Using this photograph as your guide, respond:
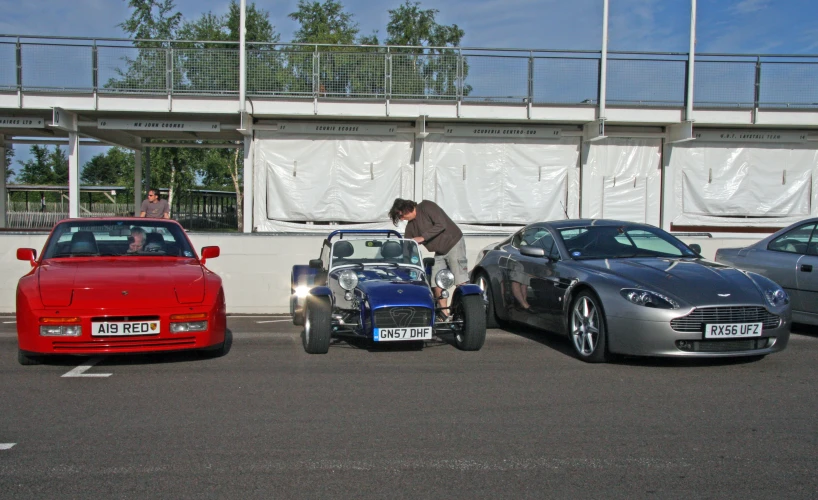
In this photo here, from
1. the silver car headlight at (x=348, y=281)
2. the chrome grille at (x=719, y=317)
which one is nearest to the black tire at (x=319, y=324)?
the silver car headlight at (x=348, y=281)

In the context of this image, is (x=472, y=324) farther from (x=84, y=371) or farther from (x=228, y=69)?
(x=228, y=69)

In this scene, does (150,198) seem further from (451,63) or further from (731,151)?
(731,151)


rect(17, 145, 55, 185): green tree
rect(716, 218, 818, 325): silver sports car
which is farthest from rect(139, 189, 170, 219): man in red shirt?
rect(17, 145, 55, 185): green tree

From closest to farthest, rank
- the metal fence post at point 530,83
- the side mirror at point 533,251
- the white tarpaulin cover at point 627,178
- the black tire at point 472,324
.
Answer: the black tire at point 472,324, the side mirror at point 533,251, the metal fence post at point 530,83, the white tarpaulin cover at point 627,178

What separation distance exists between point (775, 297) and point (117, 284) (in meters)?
6.08

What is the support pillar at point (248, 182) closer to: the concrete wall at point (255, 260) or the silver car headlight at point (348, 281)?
the concrete wall at point (255, 260)

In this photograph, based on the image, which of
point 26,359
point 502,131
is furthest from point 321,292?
point 502,131

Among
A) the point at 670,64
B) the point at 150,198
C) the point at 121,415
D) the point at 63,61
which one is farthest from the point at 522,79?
the point at 121,415

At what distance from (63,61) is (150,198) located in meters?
4.48

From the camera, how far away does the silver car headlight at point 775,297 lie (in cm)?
677

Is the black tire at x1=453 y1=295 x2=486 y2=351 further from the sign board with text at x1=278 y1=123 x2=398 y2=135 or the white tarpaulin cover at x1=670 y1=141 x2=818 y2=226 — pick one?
the white tarpaulin cover at x1=670 y1=141 x2=818 y2=226

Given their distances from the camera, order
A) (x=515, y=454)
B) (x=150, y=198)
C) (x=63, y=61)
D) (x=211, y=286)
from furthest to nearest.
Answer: (x=63, y=61) < (x=150, y=198) < (x=211, y=286) < (x=515, y=454)

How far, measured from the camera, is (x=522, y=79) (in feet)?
52.9

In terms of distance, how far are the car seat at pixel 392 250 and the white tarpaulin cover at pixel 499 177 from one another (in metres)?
8.20
